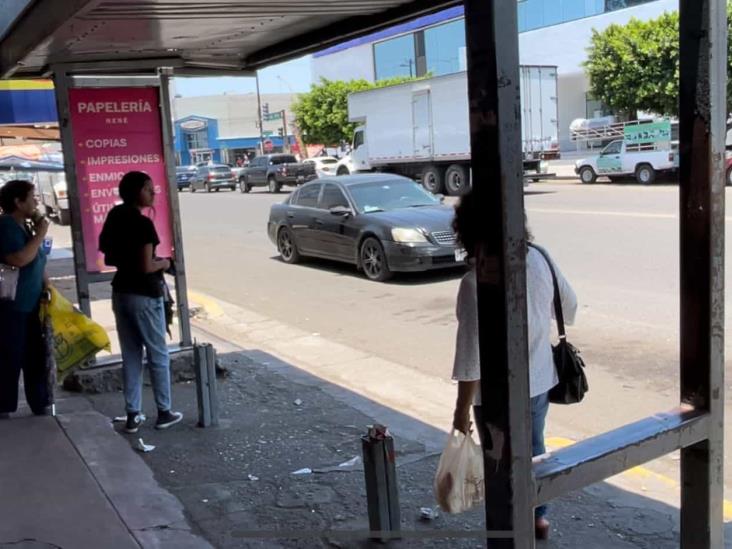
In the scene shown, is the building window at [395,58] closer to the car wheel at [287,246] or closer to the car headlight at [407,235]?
the car wheel at [287,246]

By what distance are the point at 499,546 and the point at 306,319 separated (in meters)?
7.53

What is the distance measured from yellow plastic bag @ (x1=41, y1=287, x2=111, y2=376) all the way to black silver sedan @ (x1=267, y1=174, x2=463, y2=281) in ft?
18.3

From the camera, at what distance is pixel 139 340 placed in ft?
17.7

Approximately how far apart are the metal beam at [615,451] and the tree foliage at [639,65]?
27.3 meters

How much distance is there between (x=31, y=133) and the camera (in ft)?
43.3

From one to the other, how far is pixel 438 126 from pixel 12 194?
24.0 m

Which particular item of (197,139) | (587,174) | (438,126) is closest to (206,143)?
(197,139)

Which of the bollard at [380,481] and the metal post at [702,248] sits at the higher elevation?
the metal post at [702,248]

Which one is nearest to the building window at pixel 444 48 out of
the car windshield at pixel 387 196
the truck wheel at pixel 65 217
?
the car windshield at pixel 387 196

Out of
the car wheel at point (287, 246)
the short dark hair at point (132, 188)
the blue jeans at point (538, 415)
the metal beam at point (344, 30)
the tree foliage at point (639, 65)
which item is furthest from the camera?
the tree foliage at point (639, 65)

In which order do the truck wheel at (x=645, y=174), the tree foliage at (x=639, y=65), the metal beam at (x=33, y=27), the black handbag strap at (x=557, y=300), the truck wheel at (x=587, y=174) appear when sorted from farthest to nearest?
1. the tree foliage at (x=639, y=65)
2. the truck wheel at (x=587, y=174)
3. the truck wheel at (x=645, y=174)
4. the metal beam at (x=33, y=27)
5. the black handbag strap at (x=557, y=300)

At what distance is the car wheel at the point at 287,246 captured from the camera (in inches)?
540

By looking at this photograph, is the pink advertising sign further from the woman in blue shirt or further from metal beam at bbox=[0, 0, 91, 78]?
the woman in blue shirt

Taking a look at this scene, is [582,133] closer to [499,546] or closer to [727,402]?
[727,402]
